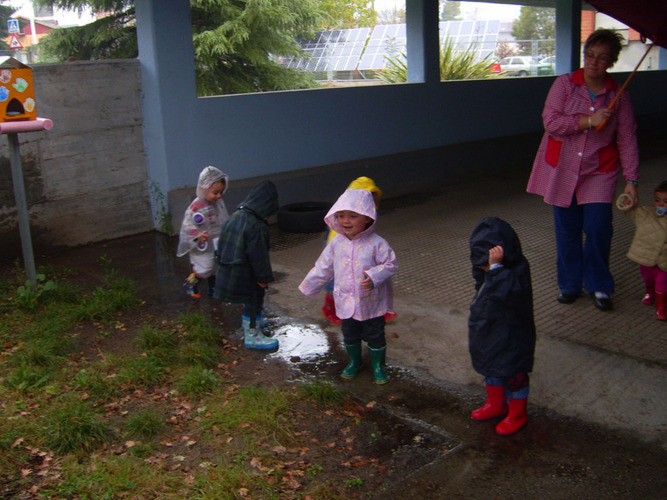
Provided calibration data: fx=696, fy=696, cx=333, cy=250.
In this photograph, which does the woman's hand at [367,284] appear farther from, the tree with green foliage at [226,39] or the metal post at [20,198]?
the tree with green foliage at [226,39]

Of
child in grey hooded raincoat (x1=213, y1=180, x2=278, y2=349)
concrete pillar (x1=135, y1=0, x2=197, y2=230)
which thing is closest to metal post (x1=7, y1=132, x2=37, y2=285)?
child in grey hooded raincoat (x1=213, y1=180, x2=278, y2=349)

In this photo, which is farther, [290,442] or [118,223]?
[118,223]

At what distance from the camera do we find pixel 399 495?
3.26 meters

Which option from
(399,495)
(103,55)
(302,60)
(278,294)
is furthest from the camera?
(302,60)

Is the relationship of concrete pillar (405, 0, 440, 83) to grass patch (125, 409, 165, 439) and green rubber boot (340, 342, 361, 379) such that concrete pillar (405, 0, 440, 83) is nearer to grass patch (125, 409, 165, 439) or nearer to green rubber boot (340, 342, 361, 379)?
green rubber boot (340, 342, 361, 379)

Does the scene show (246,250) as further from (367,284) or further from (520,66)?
(520,66)

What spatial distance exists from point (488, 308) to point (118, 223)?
5.38 metres

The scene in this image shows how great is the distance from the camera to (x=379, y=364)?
440cm

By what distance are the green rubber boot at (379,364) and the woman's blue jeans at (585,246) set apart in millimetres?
2018

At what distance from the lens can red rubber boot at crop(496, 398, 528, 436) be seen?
3.74 m

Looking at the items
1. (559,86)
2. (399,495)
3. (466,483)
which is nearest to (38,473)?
(399,495)

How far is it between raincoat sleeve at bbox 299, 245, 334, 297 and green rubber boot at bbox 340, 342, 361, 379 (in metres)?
0.43

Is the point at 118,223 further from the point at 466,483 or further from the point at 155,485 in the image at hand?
the point at 466,483

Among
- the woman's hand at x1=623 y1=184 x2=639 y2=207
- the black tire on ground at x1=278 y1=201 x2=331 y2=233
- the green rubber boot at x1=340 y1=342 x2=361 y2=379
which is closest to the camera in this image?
the green rubber boot at x1=340 y1=342 x2=361 y2=379
